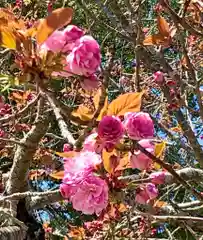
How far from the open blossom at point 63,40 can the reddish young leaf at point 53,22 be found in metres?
0.02

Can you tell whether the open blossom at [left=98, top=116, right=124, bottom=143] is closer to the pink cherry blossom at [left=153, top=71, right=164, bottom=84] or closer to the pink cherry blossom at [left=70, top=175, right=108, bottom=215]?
the pink cherry blossom at [left=70, top=175, right=108, bottom=215]

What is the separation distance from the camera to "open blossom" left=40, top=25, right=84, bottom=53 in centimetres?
121

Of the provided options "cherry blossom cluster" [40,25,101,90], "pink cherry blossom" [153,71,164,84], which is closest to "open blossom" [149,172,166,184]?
"cherry blossom cluster" [40,25,101,90]

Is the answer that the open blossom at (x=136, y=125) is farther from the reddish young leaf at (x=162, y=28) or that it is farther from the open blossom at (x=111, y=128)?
the reddish young leaf at (x=162, y=28)

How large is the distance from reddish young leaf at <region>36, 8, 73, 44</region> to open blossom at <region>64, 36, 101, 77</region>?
0.23ft

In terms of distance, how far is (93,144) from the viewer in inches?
50.2

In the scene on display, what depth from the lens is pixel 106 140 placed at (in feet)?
3.99

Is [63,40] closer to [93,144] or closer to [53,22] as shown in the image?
[53,22]

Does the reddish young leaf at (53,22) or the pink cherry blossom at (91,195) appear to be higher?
the reddish young leaf at (53,22)

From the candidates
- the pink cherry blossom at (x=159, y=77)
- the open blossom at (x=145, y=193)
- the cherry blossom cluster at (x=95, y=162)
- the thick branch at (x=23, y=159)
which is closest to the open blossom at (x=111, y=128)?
the cherry blossom cluster at (x=95, y=162)

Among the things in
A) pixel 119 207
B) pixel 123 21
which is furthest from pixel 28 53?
pixel 123 21

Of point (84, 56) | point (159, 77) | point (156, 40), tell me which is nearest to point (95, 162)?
point (84, 56)

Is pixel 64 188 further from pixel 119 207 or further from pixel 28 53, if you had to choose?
pixel 119 207

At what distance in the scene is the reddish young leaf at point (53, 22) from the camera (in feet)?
3.79
